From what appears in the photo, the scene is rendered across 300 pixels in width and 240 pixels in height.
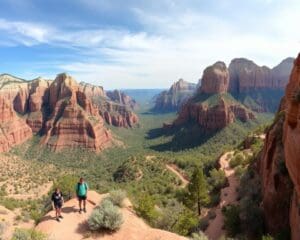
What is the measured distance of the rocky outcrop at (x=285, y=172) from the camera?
52.3 ft

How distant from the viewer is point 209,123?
13125cm

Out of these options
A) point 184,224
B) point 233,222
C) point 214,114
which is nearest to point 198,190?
point 233,222

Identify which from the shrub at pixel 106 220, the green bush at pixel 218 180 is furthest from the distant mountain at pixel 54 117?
the shrub at pixel 106 220

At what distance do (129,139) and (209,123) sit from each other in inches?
2475

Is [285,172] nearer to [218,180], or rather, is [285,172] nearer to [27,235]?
[27,235]

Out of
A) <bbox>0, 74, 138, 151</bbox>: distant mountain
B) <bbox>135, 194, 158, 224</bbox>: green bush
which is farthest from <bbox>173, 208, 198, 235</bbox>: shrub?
<bbox>0, 74, 138, 151</bbox>: distant mountain

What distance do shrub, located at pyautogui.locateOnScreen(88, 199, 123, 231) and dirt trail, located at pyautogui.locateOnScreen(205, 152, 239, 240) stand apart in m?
12.6

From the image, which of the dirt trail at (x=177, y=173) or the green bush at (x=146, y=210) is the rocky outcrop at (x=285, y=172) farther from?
the dirt trail at (x=177, y=173)

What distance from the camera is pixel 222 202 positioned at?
33.1 metres

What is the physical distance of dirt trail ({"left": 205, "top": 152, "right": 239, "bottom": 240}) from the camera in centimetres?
2676

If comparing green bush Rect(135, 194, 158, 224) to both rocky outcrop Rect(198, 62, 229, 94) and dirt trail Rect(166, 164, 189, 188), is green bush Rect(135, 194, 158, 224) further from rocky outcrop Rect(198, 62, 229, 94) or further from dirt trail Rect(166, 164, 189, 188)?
rocky outcrop Rect(198, 62, 229, 94)

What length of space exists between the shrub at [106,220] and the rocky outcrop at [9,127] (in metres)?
116

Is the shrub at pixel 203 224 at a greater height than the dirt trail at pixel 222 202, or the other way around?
the dirt trail at pixel 222 202

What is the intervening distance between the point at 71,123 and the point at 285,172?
4933 inches
